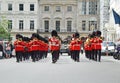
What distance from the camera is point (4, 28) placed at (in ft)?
348

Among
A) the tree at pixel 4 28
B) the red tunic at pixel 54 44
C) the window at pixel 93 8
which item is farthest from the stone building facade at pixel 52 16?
the red tunic at pixel 54 44

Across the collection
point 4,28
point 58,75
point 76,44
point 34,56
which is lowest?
point 34,56

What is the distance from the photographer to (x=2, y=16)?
364 ft

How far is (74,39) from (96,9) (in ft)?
261

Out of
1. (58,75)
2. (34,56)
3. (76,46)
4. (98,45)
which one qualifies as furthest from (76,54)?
(58,75)

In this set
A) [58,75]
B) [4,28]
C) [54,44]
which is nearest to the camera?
[58,75]

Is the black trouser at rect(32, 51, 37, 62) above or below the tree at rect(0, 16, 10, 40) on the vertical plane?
below

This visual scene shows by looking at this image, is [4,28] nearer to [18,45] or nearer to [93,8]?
[93,8]

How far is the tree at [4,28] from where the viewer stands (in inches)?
4067

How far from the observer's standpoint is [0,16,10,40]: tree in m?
103

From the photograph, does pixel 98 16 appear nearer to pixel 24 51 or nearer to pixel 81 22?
pixel 81 22

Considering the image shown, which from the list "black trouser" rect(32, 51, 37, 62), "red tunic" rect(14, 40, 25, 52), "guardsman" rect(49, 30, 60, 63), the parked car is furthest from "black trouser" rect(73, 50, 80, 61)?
the parked car

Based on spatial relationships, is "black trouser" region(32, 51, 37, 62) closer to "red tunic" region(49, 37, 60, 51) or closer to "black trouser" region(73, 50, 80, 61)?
"black trouser" region(73, 50, 80, 61)

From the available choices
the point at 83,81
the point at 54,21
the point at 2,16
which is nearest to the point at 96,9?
the point at 54,21
